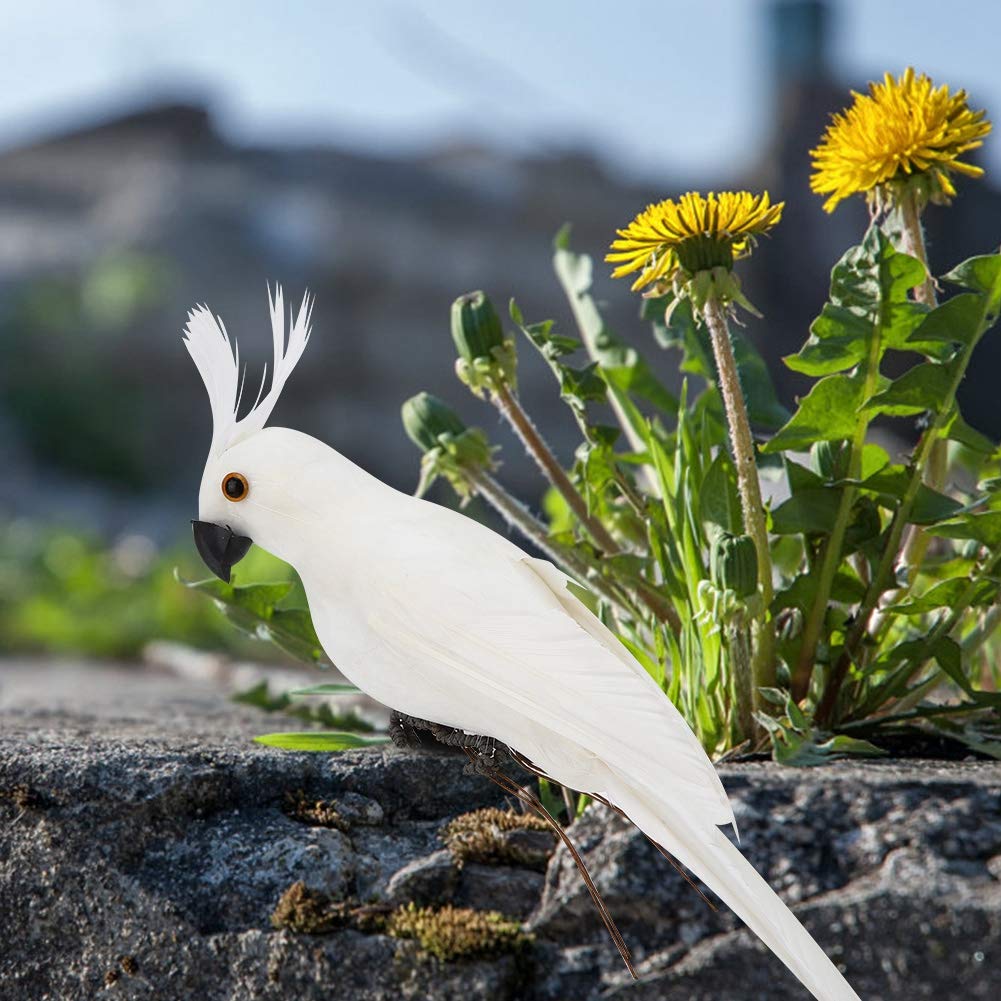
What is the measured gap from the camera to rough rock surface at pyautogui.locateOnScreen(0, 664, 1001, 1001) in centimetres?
83

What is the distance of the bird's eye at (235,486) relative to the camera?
85cm

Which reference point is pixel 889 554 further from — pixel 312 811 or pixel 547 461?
pixel 312 811

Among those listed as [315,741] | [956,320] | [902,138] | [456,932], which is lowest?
[456,932]

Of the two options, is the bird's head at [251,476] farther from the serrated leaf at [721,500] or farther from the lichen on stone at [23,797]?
the serrated leaf at [721,500]

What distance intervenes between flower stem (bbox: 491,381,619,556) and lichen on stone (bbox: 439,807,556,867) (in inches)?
12.2

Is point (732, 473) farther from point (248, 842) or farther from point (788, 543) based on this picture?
point (248, 842)

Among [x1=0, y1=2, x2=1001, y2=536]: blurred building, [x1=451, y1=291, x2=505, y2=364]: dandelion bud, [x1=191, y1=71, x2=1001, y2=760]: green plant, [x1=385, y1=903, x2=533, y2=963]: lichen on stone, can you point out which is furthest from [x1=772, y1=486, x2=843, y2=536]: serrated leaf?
[x1=0, y1=2, x2=1001, y2=536]: blurred building

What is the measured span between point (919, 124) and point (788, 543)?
0.48m

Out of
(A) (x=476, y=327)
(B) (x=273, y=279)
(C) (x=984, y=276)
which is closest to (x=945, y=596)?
(C) (x=984, y=276)

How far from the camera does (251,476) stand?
2.77 feet

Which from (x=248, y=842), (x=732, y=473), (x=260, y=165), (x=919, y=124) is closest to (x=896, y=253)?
(x=919, y=124)

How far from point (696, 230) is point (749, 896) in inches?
19.2

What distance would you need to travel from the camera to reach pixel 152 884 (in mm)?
964

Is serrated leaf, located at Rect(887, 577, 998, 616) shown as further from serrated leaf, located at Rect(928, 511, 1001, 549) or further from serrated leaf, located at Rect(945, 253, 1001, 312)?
serrated leaf, located at Rect(945, 253, 1001, 312)
